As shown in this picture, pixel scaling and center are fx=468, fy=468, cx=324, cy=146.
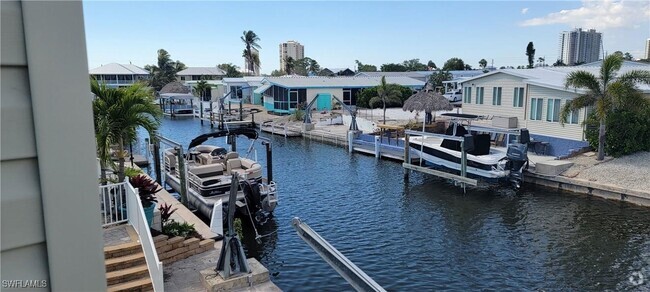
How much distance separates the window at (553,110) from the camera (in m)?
23.5

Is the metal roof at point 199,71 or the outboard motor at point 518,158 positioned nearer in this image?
the outboard motor at point 518,158

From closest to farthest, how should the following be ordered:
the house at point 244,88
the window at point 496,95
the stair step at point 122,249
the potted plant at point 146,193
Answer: the stair step at point 122,249 < the potted plant at point 146,193 < the window at point 496,95 < the house at point 244,88

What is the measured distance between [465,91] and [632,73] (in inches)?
466

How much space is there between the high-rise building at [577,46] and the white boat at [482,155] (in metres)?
93.5

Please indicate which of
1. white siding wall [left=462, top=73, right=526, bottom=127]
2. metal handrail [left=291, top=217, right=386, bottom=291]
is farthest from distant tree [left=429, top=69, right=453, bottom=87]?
metal handrail [left=291, top=217, right=386, bottom=291]

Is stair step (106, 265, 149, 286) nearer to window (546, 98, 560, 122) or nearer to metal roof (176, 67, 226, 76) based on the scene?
window (546, 98, 560, 122)

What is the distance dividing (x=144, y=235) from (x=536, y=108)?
2235 centimetres

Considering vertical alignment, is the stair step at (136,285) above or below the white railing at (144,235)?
below

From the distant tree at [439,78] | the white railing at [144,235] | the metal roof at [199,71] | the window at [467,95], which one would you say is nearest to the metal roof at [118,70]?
the metal roof at [199,71]

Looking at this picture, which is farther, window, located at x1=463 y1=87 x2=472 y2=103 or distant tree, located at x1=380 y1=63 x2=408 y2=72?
distant tree, located at x1=380 y1=63 x2=408 y2=72

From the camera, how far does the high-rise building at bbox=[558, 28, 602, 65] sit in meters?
102

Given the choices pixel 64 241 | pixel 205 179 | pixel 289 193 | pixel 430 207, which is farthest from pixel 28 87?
pixel 289 193

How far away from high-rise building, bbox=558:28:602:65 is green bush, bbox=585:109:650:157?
299ft

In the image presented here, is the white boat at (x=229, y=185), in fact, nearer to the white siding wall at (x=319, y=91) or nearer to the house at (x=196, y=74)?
the white siding wall at (x=319, y=91)
